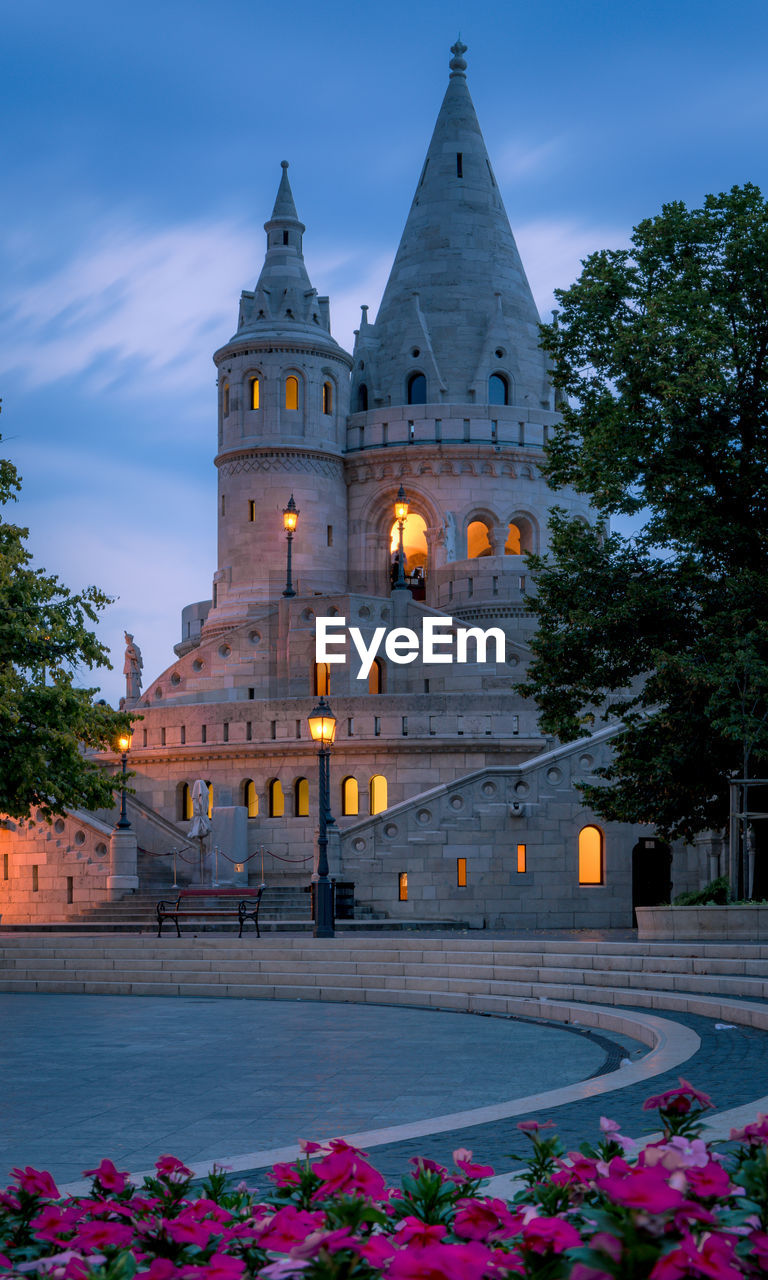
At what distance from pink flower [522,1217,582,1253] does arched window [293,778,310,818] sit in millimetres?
37241

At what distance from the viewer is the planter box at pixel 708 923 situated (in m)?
20.3

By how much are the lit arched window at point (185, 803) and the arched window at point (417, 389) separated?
2528 cm

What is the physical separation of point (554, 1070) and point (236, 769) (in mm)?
29030

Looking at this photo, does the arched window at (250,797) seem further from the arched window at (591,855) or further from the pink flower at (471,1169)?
the pink flower at (471,1169)

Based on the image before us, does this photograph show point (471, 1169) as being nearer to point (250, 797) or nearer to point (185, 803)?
point (250, 797)

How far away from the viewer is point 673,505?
2511 centimetres

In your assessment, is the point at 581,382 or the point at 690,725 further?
the point at 581,382

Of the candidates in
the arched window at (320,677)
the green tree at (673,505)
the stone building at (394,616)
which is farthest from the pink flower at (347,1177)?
the arched window at (320,677)

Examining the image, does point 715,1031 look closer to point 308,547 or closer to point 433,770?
point 433,770

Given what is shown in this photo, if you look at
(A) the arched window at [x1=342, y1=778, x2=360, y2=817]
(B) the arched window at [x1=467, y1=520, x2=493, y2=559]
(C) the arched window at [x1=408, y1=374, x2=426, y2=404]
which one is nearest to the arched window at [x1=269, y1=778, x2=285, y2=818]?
(A) the arched window at [x1=342, y1=778, x2=360, y2=817]

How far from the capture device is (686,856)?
106 ft

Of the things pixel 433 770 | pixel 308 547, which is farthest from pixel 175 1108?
pixel 308 547

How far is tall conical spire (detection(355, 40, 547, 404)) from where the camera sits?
203 ft

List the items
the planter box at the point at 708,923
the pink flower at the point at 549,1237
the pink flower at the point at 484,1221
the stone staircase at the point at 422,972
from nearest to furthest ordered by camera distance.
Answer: the pink flower at the point at 549,1237 → the pink flower at the point at 484,1221 → the stone staircase at the point at 422,972 → the planter box at the point at 708,923
